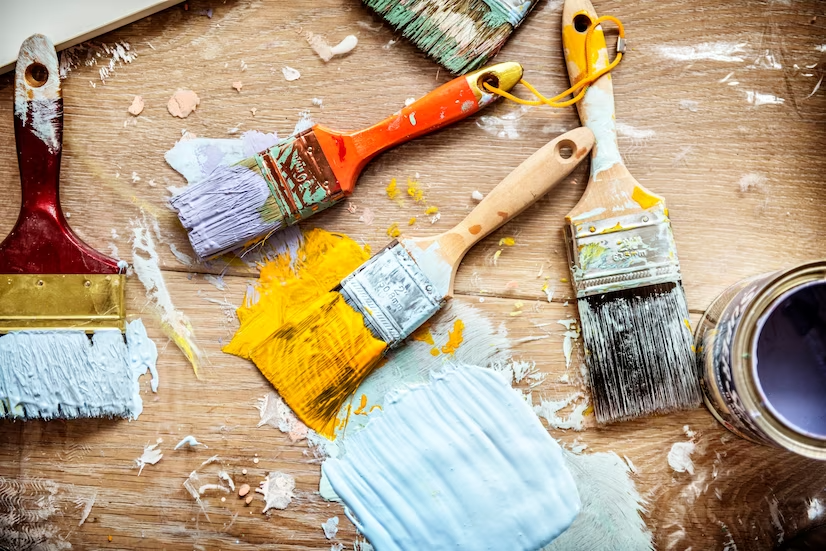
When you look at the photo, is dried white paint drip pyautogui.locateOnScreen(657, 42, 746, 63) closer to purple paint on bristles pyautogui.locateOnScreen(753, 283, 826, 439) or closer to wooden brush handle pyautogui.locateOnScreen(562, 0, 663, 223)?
wooden brush handle pyautogui.locateOnScreen(562, 0, 663, 223)

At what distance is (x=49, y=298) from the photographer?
100 cm

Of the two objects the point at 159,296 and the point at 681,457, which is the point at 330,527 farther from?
the point at 681,457

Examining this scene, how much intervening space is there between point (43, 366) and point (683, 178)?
3.77 feet

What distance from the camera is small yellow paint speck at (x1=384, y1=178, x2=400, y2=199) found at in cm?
107

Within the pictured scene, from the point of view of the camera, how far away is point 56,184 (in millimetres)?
1033

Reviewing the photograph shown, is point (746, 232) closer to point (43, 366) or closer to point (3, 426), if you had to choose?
point (43, 366)

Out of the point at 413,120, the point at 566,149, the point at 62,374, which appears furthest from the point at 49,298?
the point at 566,149

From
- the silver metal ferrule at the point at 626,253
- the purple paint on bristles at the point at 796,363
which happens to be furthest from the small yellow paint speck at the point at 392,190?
the purple paint on bristles at the point at 796,363

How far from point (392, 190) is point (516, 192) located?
0.22m

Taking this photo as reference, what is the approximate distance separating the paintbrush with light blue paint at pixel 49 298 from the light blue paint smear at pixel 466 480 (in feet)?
1.38

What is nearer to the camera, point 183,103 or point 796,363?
point 796,363

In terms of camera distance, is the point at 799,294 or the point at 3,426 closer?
the point at 799,294

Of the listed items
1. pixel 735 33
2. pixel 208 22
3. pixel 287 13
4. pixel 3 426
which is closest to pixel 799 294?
pixel 735 33

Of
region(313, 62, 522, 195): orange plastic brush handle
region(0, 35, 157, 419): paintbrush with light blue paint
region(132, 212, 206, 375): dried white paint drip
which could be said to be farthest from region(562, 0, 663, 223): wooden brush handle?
region(0, 35, 157, 419): paintbrush with light blue paint
